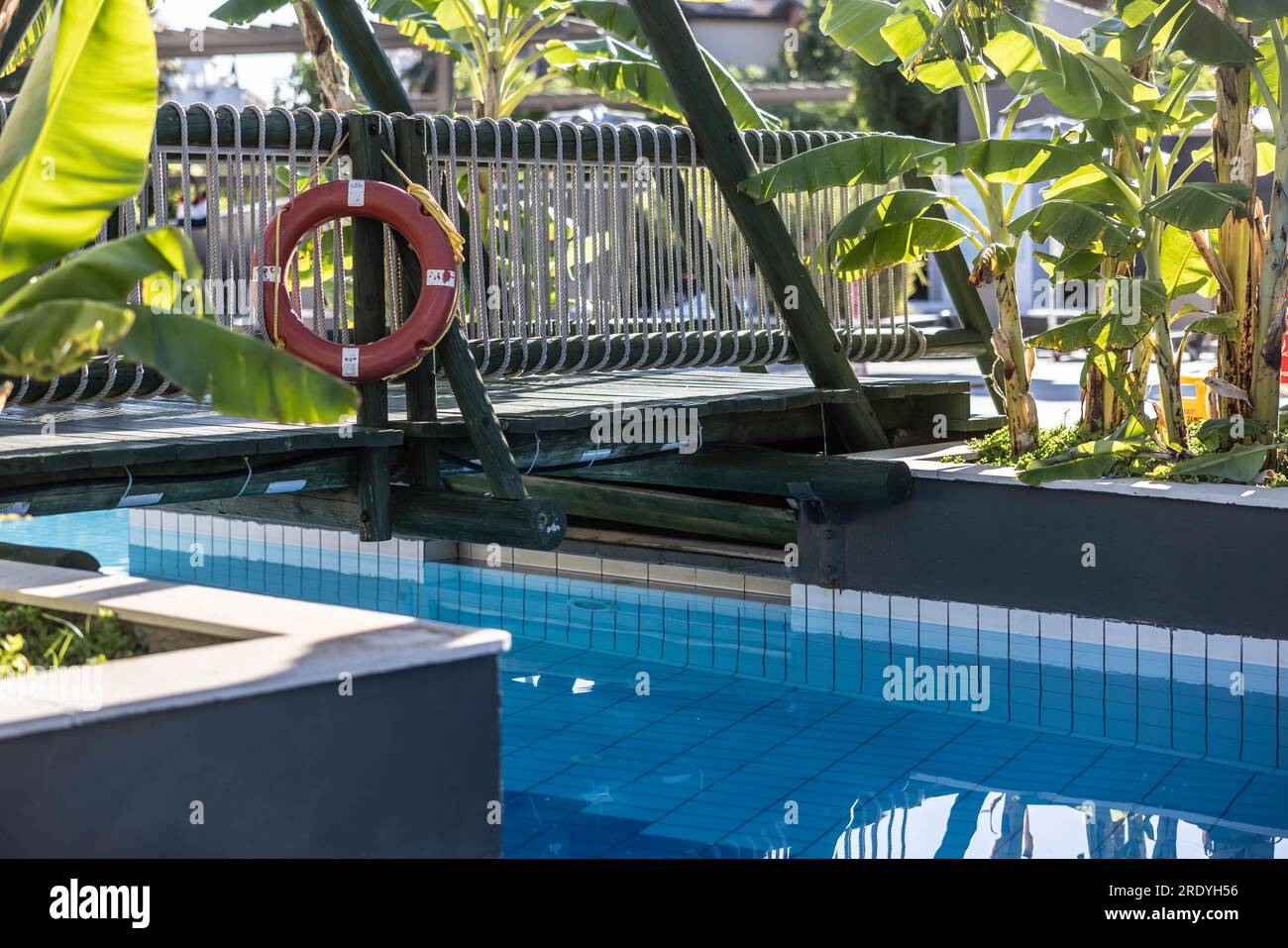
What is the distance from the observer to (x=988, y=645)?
7363 mm

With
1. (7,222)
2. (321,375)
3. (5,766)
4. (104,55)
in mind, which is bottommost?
(5,766)

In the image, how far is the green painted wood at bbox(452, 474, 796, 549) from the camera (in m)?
8.21

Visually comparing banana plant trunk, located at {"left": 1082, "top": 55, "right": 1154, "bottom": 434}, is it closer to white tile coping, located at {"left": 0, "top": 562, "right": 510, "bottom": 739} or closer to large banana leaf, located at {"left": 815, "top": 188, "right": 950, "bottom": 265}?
large banana leaf, located at {"left": 815, "top": 188, "right": 950, "bottom": 265}

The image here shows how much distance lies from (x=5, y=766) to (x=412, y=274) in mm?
3861

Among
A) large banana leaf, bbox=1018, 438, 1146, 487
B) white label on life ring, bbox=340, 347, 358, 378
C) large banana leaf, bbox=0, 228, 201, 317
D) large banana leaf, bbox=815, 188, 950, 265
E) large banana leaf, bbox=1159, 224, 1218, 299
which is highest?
large banana leaf, bbox=815, 188, 950, 265

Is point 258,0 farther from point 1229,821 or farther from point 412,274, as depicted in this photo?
point 1229,821

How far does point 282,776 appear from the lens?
317 centimetres

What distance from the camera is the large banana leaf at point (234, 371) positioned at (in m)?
3.18

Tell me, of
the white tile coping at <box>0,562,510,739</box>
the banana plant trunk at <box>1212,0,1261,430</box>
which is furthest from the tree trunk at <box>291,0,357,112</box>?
the white tile coping at <box>0,562,510,739</box>

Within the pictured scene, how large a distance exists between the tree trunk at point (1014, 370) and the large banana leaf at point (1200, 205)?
115 centimetres

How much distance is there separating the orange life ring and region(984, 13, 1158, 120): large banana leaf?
2720mm

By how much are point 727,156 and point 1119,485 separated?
254 cm
